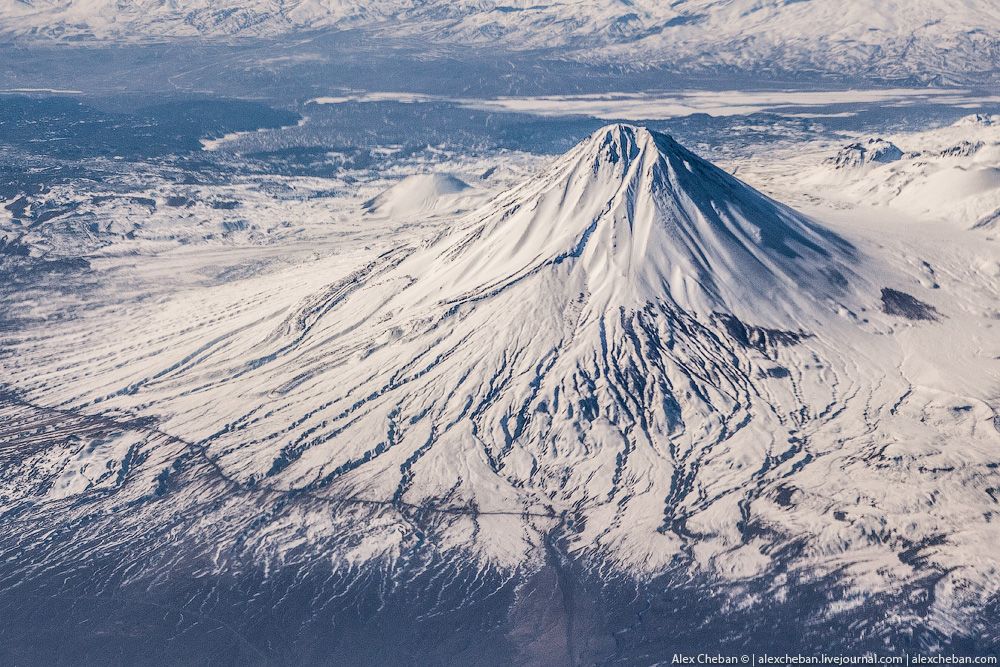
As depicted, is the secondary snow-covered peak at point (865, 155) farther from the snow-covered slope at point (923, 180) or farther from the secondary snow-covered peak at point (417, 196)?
the secondary snow-covered peak at point (417, 196)

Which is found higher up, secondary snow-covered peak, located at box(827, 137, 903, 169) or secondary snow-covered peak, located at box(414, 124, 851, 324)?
secondary snow-covered peak, located at box(414, 124, 851, 324)

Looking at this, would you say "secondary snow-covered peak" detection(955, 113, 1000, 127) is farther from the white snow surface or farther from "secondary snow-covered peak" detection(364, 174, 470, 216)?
the white snow surface

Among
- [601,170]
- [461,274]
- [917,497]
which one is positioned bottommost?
[917,497]

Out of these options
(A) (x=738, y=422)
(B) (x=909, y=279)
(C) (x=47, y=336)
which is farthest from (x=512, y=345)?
(C) (x=47, y=336)

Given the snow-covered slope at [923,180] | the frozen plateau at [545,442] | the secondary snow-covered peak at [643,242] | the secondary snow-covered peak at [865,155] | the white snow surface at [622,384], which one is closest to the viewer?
the frozen plateau at [545,442]

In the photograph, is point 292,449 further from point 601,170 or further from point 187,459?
point 601,170

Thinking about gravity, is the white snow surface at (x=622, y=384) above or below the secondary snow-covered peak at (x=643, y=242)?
below

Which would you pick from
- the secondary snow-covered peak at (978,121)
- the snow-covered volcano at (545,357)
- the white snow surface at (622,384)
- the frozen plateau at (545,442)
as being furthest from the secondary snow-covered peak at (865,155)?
the secondary snow-covered peak at (978,121)

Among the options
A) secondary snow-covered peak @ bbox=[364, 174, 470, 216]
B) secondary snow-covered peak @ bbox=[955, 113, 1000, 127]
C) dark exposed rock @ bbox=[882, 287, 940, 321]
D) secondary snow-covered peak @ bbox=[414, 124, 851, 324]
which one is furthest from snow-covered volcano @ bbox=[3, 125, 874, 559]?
secondary snow-covered peak @ bbox=[955, 113, 1000, 127]
